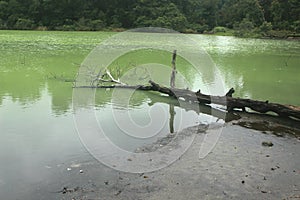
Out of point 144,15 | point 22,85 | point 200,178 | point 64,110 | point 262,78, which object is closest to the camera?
point 200,178

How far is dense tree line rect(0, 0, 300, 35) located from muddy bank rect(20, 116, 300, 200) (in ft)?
112

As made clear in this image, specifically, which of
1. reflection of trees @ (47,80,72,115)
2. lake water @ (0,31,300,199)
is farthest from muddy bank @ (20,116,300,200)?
reflection of trees @ (47,80,72,115)

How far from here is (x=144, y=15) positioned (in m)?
47.7

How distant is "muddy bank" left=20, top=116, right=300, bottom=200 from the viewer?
3553 millimetres

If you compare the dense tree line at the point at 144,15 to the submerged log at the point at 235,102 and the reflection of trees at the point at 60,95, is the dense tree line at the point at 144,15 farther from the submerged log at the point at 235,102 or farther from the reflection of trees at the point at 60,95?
the reflection of trees at the point at 60,95

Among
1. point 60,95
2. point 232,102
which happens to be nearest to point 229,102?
point 232,102

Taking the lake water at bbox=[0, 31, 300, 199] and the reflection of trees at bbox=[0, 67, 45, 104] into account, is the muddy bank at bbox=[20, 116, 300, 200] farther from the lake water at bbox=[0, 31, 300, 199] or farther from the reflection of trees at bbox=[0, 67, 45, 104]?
the reflection of trees at bbox=[0, 67, 45, 104]

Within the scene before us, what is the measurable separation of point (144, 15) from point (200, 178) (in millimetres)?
45279

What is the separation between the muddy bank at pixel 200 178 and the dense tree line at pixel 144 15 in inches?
1344

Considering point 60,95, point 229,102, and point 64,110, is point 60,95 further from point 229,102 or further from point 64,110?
point 229,102

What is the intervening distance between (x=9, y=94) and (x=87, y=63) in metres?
4.63

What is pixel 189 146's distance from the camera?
16.3 feet

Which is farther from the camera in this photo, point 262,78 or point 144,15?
point 144,15

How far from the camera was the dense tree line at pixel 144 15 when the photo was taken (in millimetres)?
39375
